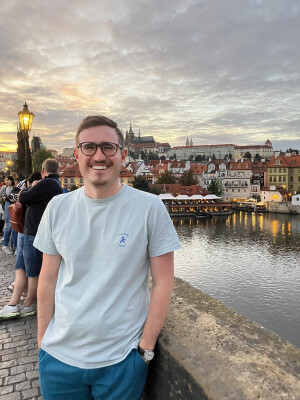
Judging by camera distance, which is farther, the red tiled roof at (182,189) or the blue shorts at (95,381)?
the red tiled roof at (182,189)

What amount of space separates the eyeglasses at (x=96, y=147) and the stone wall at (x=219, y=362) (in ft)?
2.96

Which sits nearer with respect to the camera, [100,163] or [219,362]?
[219,362]

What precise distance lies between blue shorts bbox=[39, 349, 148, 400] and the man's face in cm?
71

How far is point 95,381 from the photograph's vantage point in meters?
1.26

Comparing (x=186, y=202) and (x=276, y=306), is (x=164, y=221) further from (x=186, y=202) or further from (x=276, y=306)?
(x=186, y=202)

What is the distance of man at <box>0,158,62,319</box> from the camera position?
2.95 meters

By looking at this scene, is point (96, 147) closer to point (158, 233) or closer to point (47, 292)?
point (158, 233)

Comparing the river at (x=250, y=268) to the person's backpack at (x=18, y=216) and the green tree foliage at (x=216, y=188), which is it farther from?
the green tree foliage at (x=216, y=188)

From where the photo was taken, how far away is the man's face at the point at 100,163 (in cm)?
137

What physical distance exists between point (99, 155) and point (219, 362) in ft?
3.29

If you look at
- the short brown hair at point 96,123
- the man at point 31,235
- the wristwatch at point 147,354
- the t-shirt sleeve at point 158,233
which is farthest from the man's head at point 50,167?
the wristwatch at point 147,354

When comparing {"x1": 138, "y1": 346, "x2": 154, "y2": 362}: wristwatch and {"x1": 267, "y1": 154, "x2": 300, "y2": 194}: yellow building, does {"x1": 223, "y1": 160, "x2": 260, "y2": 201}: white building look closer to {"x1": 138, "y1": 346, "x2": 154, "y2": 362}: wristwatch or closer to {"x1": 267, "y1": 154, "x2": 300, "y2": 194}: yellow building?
{"x1": 267, "y1": 154, "x2": 300, "y2": 194}: yellow building

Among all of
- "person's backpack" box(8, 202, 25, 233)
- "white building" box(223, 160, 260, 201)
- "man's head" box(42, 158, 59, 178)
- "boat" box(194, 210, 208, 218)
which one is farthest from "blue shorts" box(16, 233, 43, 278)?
"white building" box(223, 160, 260, 201)

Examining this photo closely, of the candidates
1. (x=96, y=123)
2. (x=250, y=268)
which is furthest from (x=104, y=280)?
(x=250, y=268)
